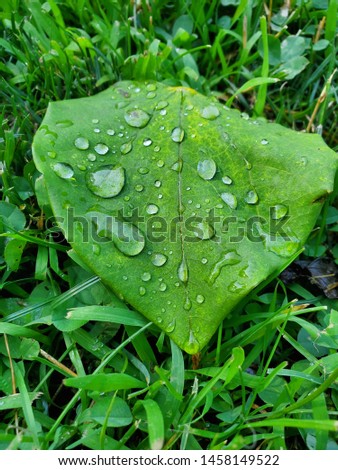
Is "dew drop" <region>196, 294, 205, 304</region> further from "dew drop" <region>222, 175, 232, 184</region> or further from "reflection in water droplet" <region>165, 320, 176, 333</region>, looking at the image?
"dew drop" <region>222, 175, 232, 184</region>

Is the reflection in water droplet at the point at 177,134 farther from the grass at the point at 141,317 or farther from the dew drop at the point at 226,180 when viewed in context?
the grass at the point at 141,317

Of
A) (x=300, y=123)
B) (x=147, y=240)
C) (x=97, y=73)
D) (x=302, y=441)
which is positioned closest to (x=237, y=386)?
(x=302, y=441)

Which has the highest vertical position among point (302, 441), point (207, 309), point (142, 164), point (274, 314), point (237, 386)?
point (142, 164)

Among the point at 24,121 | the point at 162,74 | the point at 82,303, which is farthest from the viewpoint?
the point at 162,74

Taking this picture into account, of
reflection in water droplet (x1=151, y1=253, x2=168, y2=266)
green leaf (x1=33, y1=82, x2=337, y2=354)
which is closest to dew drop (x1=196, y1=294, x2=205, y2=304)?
green leaf (x1=33, y1=82, x2=337, y2=354)

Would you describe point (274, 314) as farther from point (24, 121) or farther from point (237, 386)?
point (24, 121)

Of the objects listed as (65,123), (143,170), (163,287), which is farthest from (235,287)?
(65,123)
